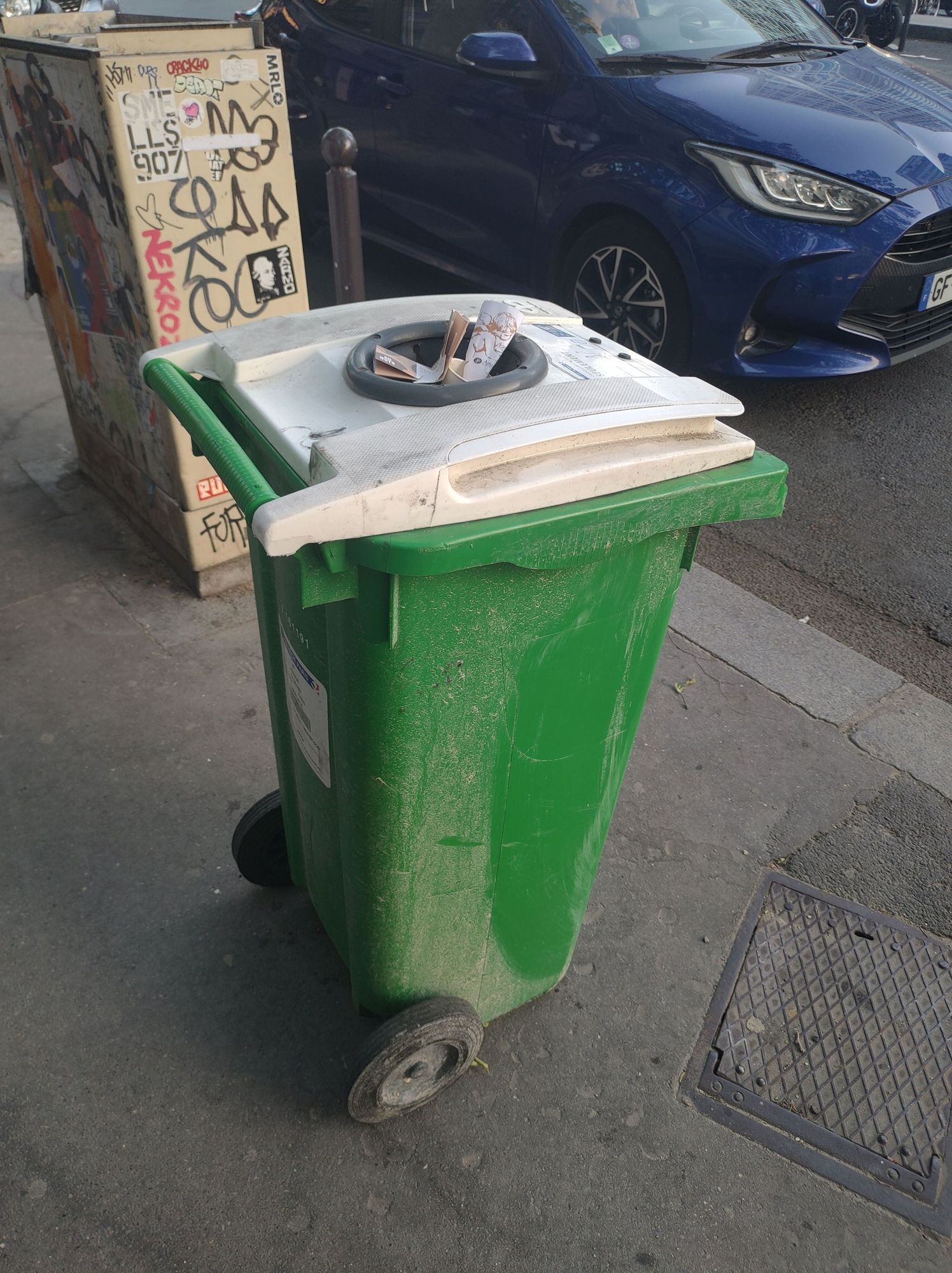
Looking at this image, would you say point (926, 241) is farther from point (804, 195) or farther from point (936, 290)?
point (804, 195)

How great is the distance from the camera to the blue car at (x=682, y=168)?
4.09 meters

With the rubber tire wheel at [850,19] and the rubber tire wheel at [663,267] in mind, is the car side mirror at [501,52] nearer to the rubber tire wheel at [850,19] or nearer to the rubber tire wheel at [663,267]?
the rubber tire wheel at [663,267]

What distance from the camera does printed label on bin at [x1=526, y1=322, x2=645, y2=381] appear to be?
160 cm

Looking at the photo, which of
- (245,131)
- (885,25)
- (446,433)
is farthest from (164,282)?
(885,25)

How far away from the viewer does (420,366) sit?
1626 mm

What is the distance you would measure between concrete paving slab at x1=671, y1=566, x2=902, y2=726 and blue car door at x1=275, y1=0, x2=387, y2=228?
3768mm

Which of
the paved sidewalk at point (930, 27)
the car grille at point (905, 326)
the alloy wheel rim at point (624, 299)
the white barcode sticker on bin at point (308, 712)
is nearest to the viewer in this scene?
the white barcode sticker on bin at point (308, 712)

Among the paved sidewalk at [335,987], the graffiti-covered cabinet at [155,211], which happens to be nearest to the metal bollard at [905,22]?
the graffiti-covered cabinet at [155,211]

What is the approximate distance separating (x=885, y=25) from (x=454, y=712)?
58.9 feet

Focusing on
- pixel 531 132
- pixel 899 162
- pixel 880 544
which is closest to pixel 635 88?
pixel 531 132

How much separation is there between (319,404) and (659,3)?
4.57 metres

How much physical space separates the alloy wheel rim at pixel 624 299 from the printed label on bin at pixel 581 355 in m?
2.85

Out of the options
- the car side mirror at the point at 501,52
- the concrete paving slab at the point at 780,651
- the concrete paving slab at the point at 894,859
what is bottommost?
the concrete paving slab at the point at 894,859

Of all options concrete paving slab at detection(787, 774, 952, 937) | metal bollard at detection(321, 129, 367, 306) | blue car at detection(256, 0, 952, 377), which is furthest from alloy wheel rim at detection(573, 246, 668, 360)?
concrete paving slab at detection(787, 774, 952, 937)
